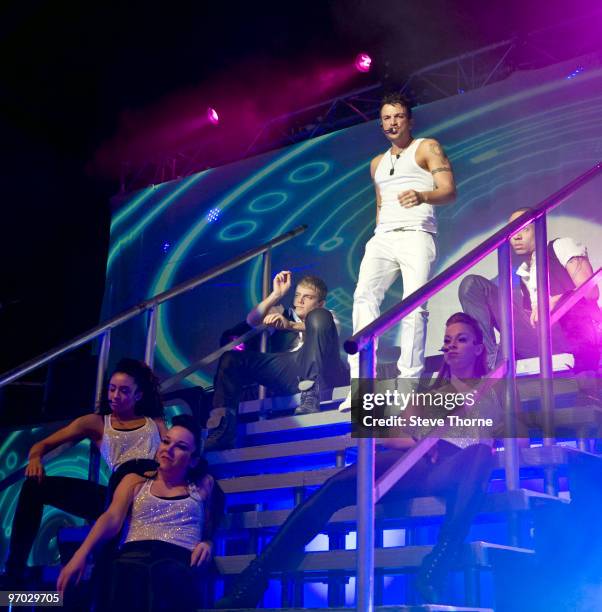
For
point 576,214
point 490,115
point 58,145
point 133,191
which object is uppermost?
point 58,145

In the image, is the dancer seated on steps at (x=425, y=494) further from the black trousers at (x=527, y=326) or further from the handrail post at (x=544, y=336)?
the black trousers at (x=527, y=326)

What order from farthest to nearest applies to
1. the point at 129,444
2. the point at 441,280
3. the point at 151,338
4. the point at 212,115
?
the point at 212,115 → the point at 151,338 → the point at 129,444 → the point at 441,280

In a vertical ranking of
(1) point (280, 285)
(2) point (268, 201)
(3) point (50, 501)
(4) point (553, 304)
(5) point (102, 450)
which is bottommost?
(3) point (50, 501)

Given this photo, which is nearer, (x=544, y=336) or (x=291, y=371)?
(x=544, y=336)

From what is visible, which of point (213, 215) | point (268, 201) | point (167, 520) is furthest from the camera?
point (213, 215)

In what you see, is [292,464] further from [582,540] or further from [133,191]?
[133,191]

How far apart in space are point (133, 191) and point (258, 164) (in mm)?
1363

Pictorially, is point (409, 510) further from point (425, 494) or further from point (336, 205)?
point (336, 205)

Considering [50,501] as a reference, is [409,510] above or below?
below

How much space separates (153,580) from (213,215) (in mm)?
4309

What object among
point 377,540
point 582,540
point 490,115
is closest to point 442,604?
point 582,540

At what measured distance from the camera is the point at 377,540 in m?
3.61

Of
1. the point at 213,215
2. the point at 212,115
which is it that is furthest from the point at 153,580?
the point at 212,115

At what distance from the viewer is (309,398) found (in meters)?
4.36
